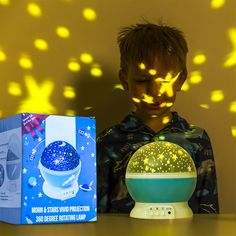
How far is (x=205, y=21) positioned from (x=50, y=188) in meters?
0.98

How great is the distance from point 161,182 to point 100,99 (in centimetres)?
70

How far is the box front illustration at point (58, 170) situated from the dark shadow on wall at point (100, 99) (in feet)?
2.27

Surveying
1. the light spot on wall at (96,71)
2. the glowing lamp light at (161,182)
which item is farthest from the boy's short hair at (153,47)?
the glowing lamp light at (161,182)

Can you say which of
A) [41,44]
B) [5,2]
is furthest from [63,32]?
[5,2]

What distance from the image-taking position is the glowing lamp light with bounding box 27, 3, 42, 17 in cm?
154

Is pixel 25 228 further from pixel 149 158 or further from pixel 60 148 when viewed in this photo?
pixel 149 158

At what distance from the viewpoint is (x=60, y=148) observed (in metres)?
0.85

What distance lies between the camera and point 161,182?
0.94 m

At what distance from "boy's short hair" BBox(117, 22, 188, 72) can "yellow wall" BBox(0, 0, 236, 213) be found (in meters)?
0.15

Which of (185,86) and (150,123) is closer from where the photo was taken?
(150,123)

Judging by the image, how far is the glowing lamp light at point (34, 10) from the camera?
1539mm

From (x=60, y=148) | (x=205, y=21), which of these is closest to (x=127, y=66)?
(x=205, y=21)

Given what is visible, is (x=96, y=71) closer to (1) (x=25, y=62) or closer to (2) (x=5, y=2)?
(1) (x=25, y=62)

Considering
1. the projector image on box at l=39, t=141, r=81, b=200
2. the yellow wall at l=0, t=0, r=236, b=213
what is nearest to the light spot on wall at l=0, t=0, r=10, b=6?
the yellow wall at l=0, t=0, r=236, b=213
